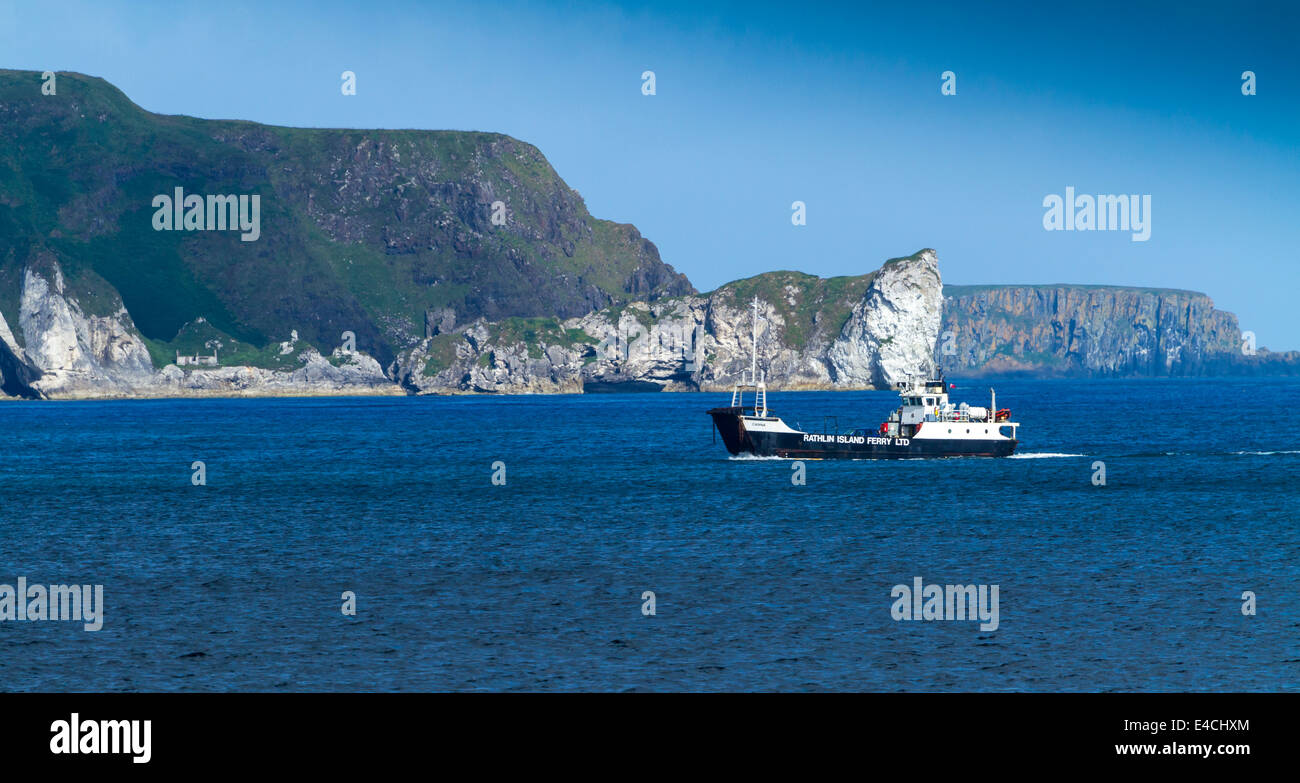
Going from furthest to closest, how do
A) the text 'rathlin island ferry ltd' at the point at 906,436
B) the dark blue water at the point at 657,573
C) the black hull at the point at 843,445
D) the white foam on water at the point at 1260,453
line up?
the white foam on water at the point at 1260,453
the text 'rathlin island ferry ltd' at the point at 906,436
the black hull at the point at 843,445
the dark blue water at the point at 657,573

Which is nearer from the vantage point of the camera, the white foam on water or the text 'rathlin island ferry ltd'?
the text 'rathlin island ferry ltd'

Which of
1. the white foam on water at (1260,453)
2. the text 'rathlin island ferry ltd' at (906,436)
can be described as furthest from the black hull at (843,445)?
the white foam on water at (1260,453)

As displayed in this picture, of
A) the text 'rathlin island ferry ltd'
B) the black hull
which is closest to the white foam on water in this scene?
the black hull

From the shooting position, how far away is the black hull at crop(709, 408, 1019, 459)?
10625cm

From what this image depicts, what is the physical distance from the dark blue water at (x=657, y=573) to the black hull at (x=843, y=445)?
4.92 meters

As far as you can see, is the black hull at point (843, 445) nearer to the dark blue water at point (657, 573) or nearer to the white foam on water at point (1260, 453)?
the dark blue water at point (657, 573)

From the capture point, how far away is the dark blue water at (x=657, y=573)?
31.2 metres

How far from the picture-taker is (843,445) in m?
108

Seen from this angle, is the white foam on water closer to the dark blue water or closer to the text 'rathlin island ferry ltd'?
the dark blue water

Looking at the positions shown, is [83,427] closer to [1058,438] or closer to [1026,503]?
[1058,438]

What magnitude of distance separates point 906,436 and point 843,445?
5611mm

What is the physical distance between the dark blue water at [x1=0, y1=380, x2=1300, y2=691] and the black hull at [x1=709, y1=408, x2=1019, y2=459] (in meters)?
4.92

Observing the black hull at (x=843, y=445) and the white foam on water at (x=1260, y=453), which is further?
the white foam on water at (x=1260, y=453)

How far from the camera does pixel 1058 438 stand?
139 meters
